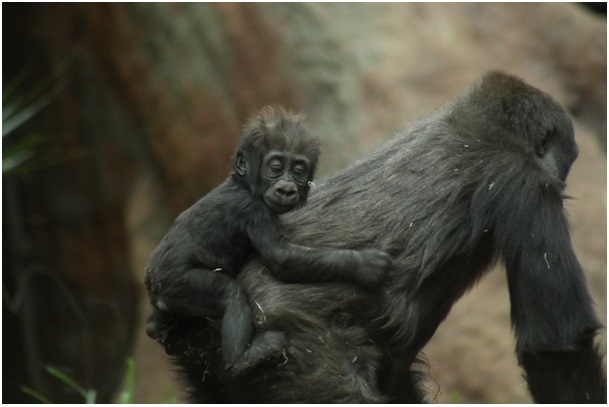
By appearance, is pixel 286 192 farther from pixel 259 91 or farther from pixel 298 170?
pixel 259 91

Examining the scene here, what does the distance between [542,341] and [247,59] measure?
468 centimetres

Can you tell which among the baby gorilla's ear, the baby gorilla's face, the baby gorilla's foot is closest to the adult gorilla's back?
the baby gorilla's foot

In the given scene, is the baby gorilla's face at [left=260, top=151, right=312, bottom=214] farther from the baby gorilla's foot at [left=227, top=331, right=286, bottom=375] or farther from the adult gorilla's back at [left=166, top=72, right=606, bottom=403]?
the baby gorilla's foot at [left=227, top=331, right=286, bottom=375]

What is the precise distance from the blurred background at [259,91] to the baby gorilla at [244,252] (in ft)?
10.1

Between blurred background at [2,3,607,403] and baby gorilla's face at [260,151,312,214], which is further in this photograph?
blurred background at [2,3,607,403]

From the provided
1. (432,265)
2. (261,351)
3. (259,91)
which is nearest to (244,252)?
(261,351)

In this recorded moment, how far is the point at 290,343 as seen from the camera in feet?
11.3

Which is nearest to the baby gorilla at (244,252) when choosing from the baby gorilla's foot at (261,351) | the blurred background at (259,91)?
the baby gorilla's foot at (261,351)

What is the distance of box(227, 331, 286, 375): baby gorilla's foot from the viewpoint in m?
3.35

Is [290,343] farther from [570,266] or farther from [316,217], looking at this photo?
[570,266]

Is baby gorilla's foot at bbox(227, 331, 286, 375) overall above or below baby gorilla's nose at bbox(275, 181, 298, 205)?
below

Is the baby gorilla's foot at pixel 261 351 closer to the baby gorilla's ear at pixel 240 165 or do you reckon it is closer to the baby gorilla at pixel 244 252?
the baby gorilla at pixel 244 252

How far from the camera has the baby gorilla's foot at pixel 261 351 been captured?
335 cm

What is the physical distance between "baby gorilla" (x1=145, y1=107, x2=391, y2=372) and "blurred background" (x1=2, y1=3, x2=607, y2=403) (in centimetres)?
308
